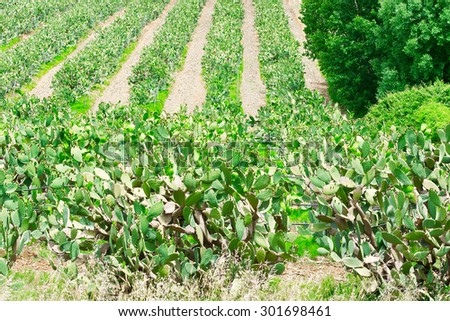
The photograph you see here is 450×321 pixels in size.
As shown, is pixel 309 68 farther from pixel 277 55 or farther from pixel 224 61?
pixel 224 61

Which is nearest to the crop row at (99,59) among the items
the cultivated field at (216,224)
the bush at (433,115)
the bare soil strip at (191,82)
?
the bare soil strip at (191,82)

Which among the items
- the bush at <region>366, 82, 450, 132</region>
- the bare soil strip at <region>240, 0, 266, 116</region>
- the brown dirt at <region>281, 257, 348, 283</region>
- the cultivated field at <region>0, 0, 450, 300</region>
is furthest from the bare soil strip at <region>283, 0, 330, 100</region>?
the brown dirt at <region>281, 257, 348, 283</region>

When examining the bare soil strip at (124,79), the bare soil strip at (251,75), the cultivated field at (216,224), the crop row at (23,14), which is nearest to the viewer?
the cultivated field at (216,224)

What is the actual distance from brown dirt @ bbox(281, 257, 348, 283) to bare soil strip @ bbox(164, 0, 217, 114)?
14.0 m

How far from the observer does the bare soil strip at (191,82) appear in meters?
28.9

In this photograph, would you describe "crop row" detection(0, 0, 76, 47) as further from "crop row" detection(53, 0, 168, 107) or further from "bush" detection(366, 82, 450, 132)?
"bush" detection(366, 82, 450, 132)

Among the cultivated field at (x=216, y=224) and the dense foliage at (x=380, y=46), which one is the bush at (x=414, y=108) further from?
the cultivated field at (x=216, y=224)

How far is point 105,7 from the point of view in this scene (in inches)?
2082

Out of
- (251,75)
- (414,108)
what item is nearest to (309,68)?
(251,75)

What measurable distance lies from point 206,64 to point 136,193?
28.3 meters

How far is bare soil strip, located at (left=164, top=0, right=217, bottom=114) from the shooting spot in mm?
28880

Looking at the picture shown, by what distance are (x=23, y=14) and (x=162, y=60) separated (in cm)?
1912

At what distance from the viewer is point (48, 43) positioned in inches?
1492

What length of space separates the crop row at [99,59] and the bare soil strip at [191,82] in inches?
159
